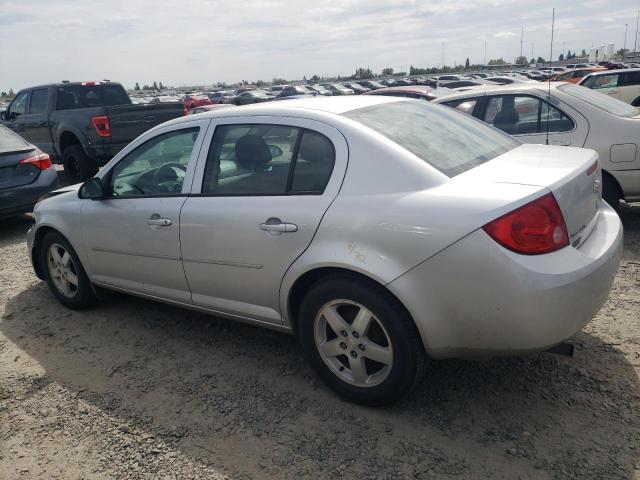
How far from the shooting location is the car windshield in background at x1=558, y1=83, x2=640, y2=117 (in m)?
5.42

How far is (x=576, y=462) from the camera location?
2.37m

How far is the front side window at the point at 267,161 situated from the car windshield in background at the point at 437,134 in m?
0.31

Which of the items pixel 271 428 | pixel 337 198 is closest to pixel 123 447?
pixel 271 428

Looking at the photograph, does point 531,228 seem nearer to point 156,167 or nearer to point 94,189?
point 156,167

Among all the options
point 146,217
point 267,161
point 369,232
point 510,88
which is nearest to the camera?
point 369,232

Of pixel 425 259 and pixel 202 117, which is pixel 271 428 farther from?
pixel 202 117

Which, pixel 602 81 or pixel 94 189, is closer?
pixel 94 189

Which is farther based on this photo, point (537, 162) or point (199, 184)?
point (199, 184)

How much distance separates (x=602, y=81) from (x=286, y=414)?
53.2 feet

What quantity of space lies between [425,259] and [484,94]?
421 centimetres

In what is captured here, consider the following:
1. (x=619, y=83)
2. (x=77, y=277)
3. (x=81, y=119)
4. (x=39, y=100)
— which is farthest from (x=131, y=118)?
(x=619, y=83)

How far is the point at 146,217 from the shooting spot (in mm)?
3623

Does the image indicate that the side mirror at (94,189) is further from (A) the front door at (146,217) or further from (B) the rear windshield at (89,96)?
(B) the rear windshield at (89,96)

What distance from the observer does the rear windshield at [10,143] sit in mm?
7391
